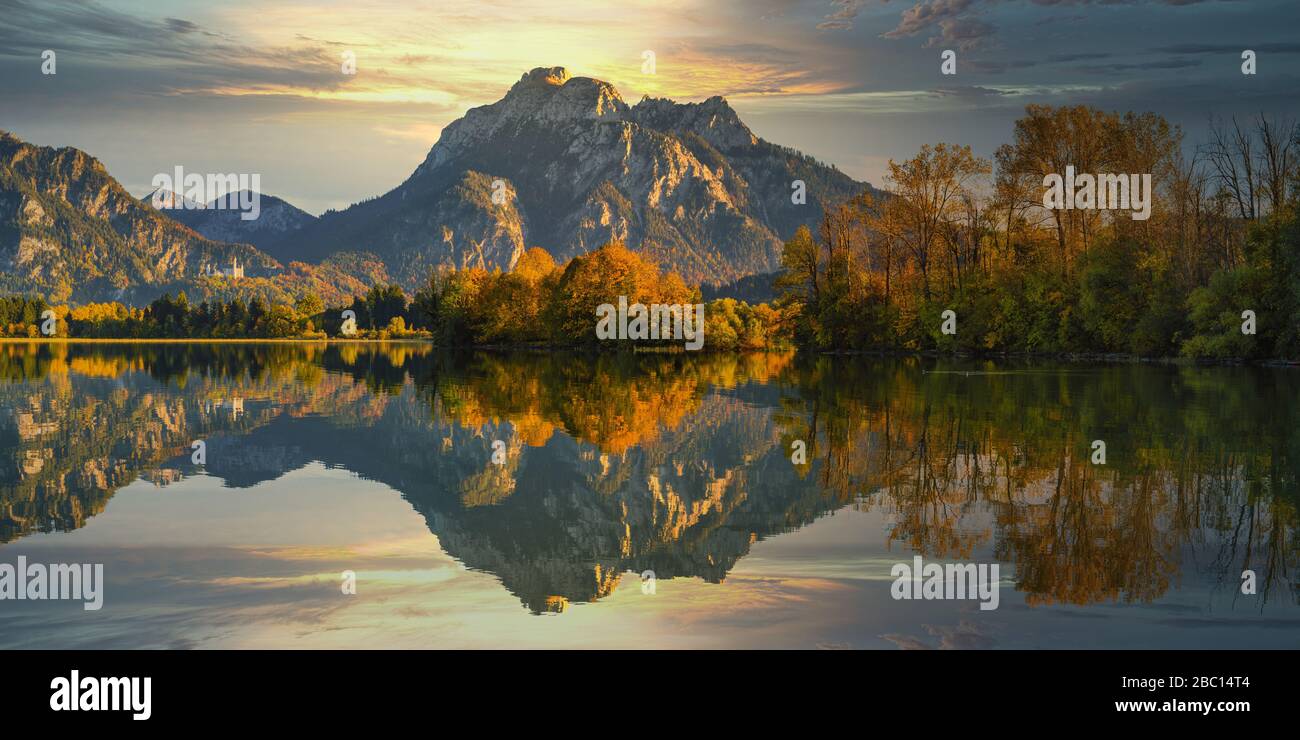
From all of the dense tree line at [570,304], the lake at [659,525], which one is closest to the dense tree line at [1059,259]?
the dense tree line at [570,304]

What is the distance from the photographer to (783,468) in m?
19.2

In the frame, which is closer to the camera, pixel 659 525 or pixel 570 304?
pixel 659 525

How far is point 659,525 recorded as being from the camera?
14.2 meters

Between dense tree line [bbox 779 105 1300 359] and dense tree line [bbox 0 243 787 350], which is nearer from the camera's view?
dense tree line [bbox 779 105 1300 359]

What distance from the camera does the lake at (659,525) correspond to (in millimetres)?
9398

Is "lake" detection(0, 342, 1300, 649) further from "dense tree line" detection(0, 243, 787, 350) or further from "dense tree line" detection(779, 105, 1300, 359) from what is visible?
"dense tree line" detection(0, 243, 787, 350)

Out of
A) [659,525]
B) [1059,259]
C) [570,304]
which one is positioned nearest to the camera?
[659,525]

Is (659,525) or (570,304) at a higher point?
(570,304)

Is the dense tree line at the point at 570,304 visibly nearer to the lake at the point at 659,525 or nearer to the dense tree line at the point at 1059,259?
the dense tree line at the point at 1059,259

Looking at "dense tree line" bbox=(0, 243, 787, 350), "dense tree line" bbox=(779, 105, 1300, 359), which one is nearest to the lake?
"dense tree line" bbox=(779, 105, 1300, 359)

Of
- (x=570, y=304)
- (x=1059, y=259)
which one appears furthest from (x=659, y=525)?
(x=570, y=304)

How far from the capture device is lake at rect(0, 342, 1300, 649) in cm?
940

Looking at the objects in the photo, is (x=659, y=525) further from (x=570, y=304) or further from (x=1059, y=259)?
(x=570, y=304)
